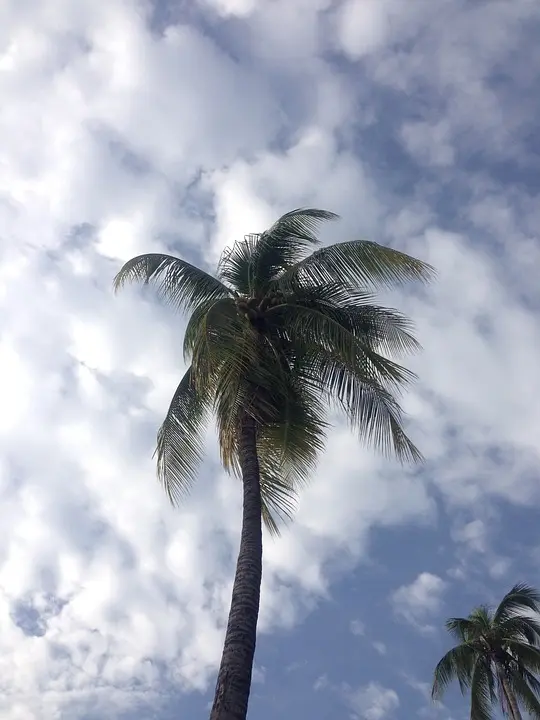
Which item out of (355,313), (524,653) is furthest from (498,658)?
(355,313)

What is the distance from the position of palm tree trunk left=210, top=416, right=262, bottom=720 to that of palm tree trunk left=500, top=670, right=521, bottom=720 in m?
18.7

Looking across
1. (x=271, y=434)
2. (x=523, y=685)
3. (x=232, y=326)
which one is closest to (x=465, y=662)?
(x=523, y=685)

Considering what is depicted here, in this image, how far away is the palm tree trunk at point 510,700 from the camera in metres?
25.5

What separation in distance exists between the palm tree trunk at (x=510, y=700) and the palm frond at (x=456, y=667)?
4.28 ft

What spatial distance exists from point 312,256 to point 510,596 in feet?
64.5

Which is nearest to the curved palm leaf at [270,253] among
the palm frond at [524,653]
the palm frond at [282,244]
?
the palm frond at [282,244]

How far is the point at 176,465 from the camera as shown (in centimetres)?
1453

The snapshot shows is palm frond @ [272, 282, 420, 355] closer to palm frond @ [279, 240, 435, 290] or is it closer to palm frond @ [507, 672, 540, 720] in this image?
palm frond @ [279, 240, 435, 290]

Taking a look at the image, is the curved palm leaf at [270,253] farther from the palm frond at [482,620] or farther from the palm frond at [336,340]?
the palm frond at [482,620]

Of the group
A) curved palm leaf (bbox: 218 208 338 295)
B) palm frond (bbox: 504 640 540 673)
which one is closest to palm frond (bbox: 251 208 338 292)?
curved palm leaf (bbox: 218 208 338 295)

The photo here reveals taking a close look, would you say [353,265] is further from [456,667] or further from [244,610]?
[456,667]

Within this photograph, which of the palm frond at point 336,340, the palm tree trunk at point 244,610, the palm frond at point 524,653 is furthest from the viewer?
the palm frond at point 524,653

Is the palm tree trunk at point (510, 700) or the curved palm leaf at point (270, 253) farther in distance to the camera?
the palm tree trunk at point (510, 700)

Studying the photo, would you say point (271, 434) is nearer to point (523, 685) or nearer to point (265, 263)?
point (265, 263)
